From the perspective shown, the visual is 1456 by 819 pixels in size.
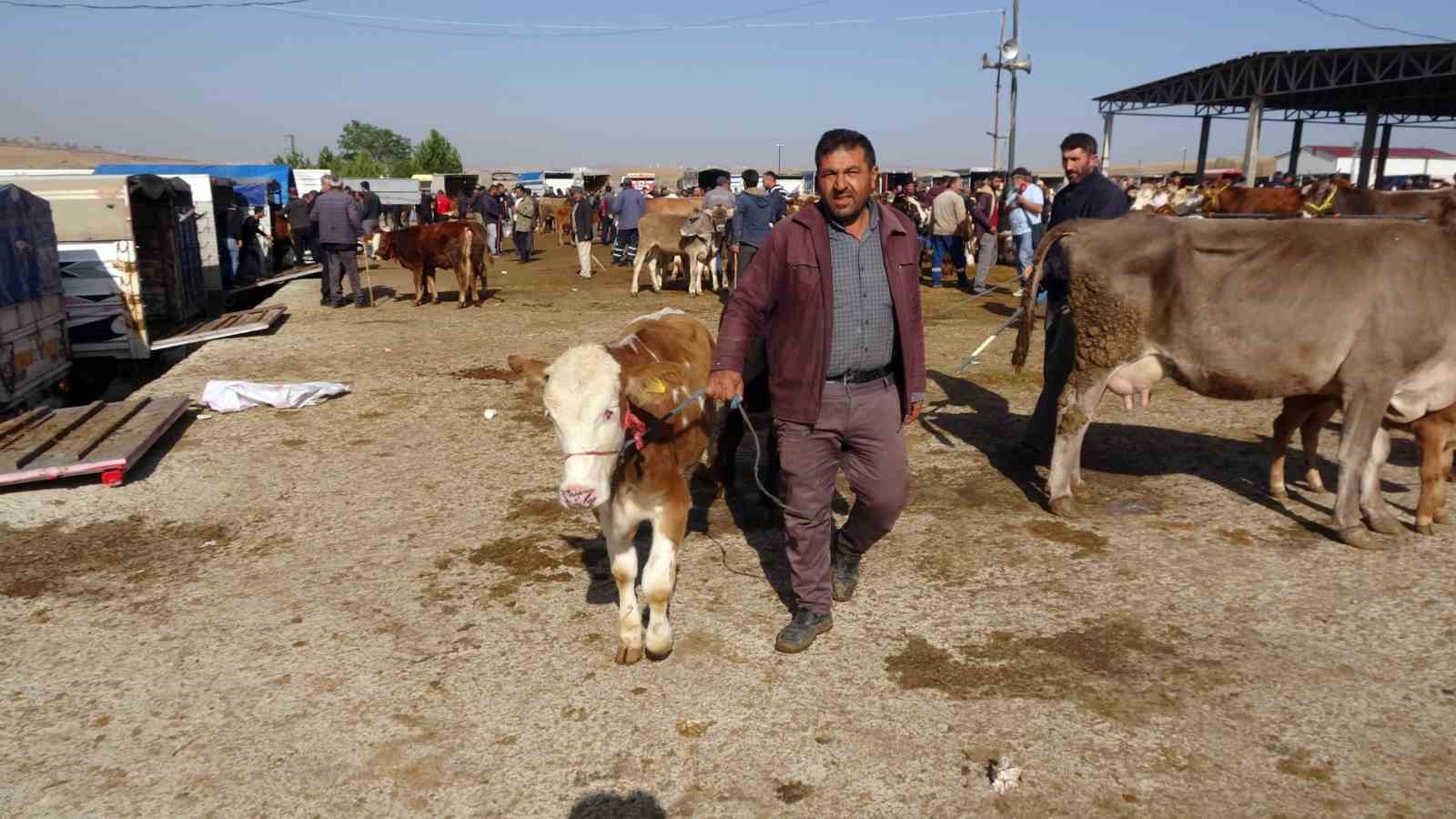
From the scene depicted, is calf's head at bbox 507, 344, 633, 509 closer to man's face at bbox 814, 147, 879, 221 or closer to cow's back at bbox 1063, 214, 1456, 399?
man's face at bbox 814, 147, 879, 221

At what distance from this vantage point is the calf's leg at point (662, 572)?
392cm

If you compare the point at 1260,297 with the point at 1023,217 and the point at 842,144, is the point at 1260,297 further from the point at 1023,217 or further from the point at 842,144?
the point at 1023,217

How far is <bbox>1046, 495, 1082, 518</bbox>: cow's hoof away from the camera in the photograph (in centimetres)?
559

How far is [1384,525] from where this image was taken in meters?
5.19

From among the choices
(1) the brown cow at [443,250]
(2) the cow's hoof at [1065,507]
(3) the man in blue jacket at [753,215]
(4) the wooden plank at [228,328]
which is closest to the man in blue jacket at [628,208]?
(1) the brown cow at [443,250]

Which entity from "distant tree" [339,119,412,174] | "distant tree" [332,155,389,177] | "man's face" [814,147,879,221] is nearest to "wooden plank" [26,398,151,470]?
"man's face" [814,147,879,221]

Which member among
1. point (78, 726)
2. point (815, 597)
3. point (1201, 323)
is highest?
point (1201, 323)

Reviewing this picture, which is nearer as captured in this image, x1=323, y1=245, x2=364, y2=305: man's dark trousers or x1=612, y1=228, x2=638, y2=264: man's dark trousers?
x1=323, y1=245, x2=364, y2=305: man's dark trousers

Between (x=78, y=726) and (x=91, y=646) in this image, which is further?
(x=91, y=646)

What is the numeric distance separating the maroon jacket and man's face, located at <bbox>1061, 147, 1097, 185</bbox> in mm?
2872

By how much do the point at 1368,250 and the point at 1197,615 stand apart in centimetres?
247

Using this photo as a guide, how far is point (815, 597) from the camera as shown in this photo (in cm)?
404

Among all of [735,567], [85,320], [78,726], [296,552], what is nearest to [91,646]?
[78,726]

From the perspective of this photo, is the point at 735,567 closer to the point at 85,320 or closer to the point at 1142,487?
the point at 1142,487
